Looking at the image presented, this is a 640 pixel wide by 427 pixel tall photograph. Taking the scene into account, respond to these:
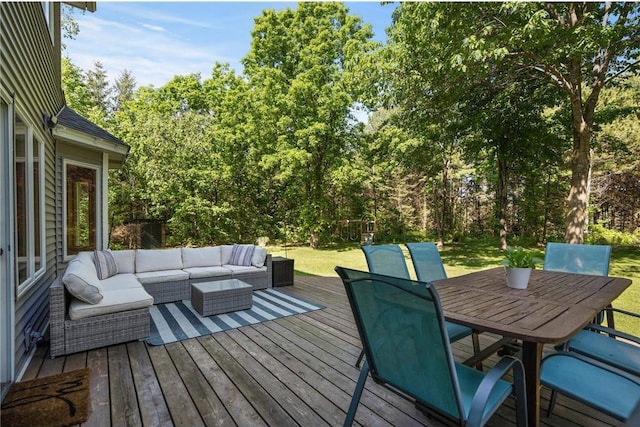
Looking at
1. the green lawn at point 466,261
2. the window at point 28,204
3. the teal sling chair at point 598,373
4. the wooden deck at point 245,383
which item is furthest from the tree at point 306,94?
the teal sling chair at point 598,373

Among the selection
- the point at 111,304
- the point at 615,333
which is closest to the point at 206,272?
the point at 111,304

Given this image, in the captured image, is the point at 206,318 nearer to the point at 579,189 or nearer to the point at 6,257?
the point at 6,257

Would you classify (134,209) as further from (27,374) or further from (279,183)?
(27,374)

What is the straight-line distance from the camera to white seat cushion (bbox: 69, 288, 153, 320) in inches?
123

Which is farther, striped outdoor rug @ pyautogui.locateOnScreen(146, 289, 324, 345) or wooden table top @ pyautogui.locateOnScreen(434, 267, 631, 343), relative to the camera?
striped outdoor rug @ pyautogui.locateOnScreen(146, 289, 324, 345)

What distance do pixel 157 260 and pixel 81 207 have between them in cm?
189

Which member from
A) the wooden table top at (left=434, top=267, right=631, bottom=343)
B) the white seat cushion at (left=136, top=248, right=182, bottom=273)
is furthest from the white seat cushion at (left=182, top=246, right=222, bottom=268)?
the wooden table top at (left=434, top=267, right=631, bottom=343)

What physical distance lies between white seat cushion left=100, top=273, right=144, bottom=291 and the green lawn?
3.39m

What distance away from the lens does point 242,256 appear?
5.75 metres

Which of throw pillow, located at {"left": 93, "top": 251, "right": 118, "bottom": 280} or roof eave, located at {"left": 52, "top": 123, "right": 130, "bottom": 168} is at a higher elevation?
roof eave, located at {"left": 52, "top": 123, "right": 130, "bottom": 168}

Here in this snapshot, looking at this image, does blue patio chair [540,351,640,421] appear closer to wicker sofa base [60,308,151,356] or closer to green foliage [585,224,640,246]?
wicker sofa base [60,308,151,356]

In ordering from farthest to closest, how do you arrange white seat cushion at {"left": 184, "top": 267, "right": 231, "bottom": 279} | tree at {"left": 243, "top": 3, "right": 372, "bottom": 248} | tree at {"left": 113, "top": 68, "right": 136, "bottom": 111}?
tree at {"left": 113, "top": 68, "right": 136, "bottom": 111} → tree at {"left": 243, "top": 3, "right": 372, "bottom": 248} → white seat cushion at {"left": 184, "top": 267, "right": 231, "bottom": 279}

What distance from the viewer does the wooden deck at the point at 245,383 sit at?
2.13 meters

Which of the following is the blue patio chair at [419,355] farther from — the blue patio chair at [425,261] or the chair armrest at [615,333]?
the blue patio chair at [425,261]
